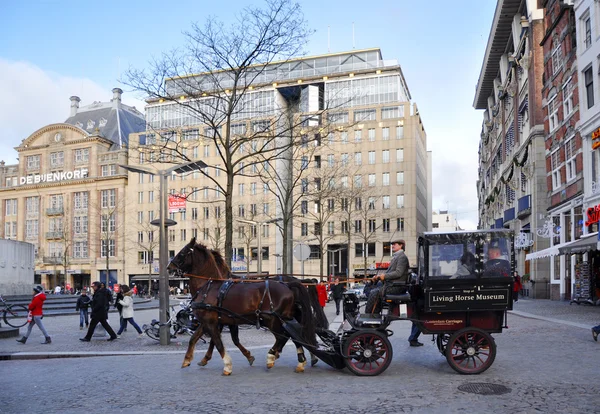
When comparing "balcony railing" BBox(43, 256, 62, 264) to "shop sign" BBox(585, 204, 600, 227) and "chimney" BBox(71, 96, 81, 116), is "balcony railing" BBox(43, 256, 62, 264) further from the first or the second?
"shop sign" BBox(585, 204, 600, 227)

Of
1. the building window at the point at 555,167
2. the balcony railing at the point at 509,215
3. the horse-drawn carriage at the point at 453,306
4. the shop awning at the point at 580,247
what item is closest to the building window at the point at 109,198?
the balcony railing at the point at 509,215

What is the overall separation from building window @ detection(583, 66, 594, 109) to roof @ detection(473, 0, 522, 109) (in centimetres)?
1904

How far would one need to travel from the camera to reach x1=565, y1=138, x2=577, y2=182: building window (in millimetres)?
31844

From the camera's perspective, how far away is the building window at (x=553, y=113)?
34819mm

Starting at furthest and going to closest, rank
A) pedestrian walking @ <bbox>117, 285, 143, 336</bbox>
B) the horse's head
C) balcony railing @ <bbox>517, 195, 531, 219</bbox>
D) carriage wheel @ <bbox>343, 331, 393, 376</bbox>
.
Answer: balcony railing @ <bbox>517, 195, 531, 219</bbox> < pedestrian walking @ <bbox>117, 285, 143, 336</bbox> < the horse's head < carriage wheel @ <bbox>343, 331, 393, 376</bbox>

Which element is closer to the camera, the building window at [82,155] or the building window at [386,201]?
the building window at [386,201]

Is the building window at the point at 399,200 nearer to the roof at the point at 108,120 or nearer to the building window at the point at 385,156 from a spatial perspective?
the building window at the point at 385,156

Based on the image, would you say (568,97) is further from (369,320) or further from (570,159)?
(369,320)

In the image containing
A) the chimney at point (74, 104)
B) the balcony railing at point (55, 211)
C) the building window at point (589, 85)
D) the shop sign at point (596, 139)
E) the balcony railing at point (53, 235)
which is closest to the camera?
the shop sign at point (596, 139)

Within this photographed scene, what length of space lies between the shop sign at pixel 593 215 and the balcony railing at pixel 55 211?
2973 inches

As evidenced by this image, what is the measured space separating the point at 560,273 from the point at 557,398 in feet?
101

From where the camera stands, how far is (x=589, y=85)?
28.8 metres

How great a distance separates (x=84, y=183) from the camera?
282 ft

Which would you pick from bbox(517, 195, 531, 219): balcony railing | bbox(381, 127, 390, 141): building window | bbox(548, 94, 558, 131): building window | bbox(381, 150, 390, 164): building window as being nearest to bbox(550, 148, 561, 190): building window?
bbox(548, 94, 558, 131): building window
